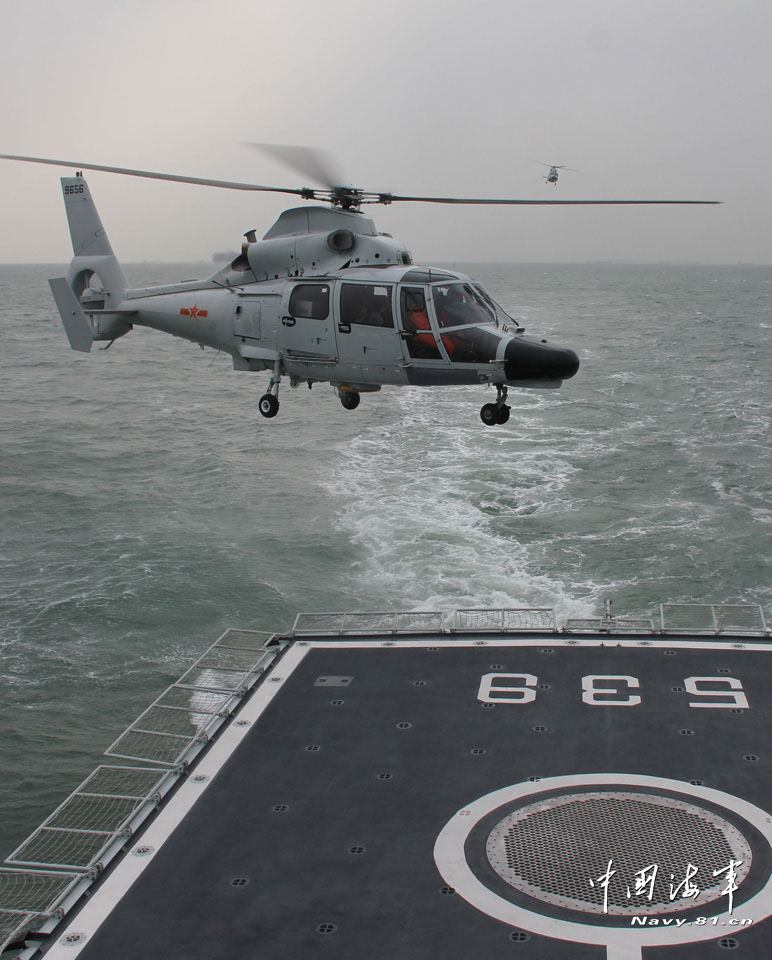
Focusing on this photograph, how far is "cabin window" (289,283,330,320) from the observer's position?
57.8 feet

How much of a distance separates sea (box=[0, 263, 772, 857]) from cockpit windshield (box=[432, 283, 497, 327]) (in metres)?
14.3

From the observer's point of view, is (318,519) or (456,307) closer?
(456,307)

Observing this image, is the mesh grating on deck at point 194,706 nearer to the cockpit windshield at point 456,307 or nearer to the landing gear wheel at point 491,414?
the landing gear wheel at point 491,414

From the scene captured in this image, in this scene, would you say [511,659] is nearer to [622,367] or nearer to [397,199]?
[397,199]

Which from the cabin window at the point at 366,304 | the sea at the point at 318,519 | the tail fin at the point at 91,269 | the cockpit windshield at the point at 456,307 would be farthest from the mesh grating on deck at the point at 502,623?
the tail fin at the point at 91,269

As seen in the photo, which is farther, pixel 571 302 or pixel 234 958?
pixel 571 302

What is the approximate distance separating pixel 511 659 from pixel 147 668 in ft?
41.6

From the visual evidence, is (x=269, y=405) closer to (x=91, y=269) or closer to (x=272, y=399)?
(x=272, y=399)

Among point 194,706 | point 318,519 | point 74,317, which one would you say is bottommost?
point 318,519

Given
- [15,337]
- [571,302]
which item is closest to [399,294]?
[15,337]

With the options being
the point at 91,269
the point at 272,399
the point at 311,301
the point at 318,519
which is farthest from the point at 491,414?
the point at 318,519

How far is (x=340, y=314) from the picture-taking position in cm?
1741

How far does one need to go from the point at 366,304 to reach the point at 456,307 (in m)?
1.69

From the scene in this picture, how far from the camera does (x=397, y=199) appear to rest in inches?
688
